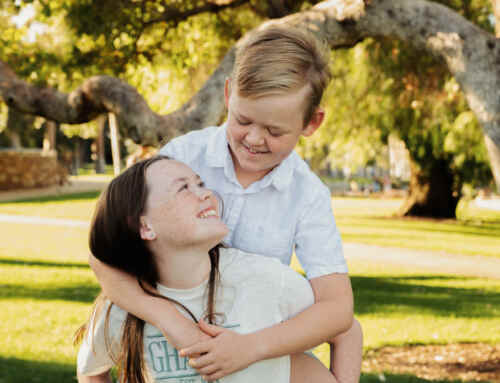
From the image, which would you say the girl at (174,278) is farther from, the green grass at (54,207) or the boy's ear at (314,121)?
the green grass at (54,207)

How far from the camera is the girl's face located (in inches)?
77.3

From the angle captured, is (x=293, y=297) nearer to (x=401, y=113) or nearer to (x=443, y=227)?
(x=401, y=113)

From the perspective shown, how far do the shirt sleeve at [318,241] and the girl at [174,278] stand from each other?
0.31 feet

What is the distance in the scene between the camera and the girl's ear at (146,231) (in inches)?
80.0

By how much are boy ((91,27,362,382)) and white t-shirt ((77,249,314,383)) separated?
0.08 metres

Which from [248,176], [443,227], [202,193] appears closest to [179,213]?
[202,193]

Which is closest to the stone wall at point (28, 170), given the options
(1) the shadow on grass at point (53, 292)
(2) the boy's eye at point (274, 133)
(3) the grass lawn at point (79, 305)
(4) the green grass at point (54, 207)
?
(4) the green grass at point (54, 207)

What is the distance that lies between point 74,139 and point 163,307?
53.3m

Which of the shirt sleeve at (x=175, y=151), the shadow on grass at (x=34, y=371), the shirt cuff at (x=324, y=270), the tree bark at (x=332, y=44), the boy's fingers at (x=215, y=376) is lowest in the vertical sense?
the shadow on grass at (x=34, y=371)

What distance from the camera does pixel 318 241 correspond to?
83.0 inches

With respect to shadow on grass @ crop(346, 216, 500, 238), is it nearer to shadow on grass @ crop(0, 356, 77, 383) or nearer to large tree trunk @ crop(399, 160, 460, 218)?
large tree trunk @ crop(399, 160, 460, 218)

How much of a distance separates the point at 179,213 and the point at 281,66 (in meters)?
0.60

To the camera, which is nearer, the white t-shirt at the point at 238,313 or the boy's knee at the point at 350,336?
the white t-shirt at the point at 238,313

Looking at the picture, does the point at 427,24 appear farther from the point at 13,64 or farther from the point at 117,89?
the point at 13,64
